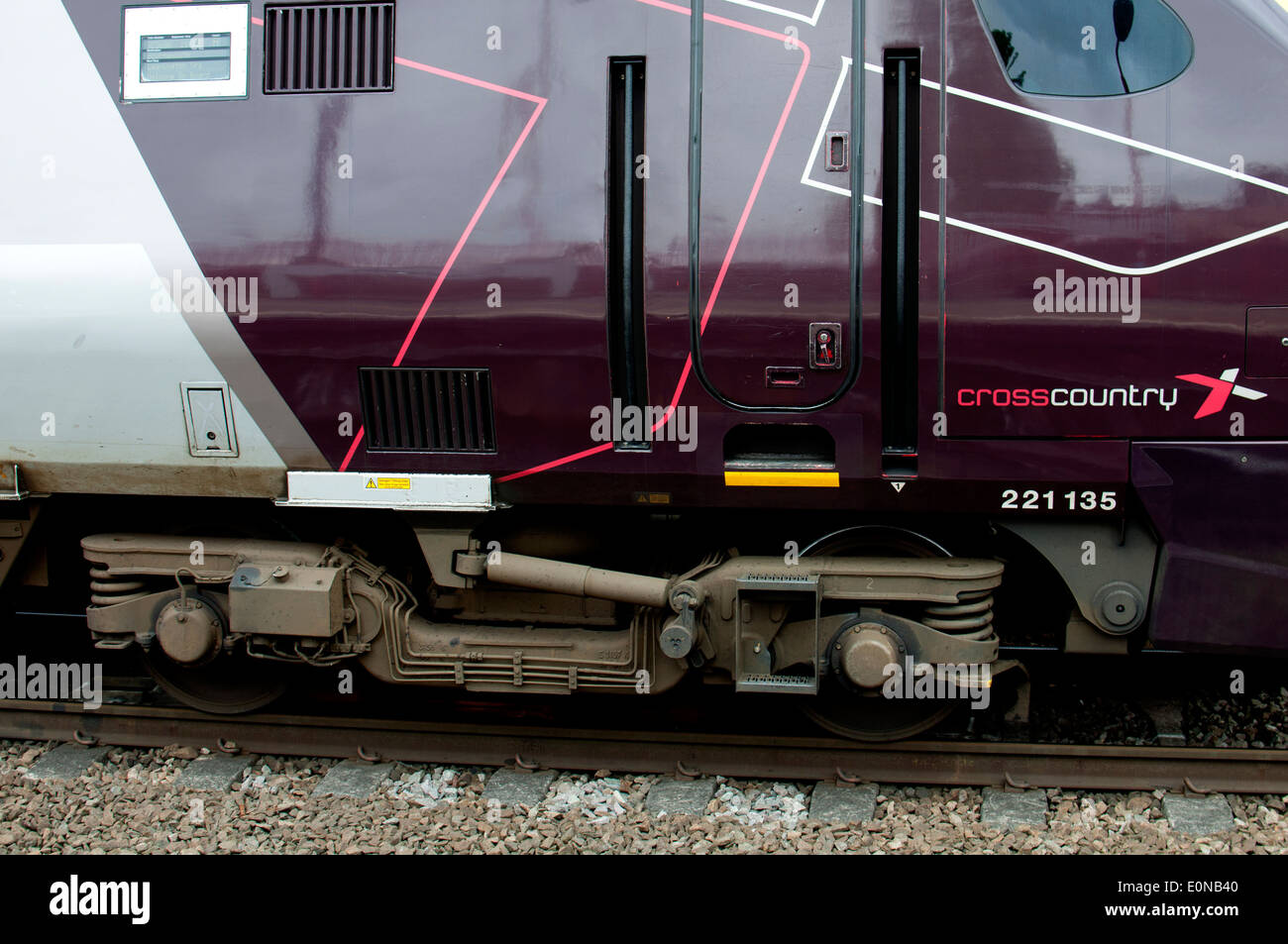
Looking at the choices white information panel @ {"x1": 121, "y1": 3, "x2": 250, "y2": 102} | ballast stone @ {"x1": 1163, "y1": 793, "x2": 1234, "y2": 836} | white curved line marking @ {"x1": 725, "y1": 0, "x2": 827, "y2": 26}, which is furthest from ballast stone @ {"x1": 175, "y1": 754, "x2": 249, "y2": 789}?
ballast stone @ {"x1": 1163, "y1": 793, "x2": 1234, "y2": 836}

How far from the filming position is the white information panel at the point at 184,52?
4.33 metres

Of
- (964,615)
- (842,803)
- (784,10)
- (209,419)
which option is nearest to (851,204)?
(784,10)

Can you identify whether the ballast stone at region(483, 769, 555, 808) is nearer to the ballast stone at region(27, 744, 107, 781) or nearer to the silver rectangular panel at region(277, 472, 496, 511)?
the silver rectangular panel at region(277, 472, 496, 511)

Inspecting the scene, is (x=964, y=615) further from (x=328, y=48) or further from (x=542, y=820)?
(x=328, y=48)

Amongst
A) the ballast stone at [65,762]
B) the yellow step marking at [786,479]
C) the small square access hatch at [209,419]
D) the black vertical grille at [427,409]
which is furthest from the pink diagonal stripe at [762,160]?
the ballast stone at [65,762]

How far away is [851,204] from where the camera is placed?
3.97m

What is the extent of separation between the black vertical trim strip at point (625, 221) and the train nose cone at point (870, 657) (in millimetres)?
1401

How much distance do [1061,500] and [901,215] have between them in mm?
1321

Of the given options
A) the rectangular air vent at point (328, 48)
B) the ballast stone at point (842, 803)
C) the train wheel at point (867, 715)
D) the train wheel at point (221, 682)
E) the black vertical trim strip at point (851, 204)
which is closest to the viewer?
the black vertical trim strip at point (851, 204)

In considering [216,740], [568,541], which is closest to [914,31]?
[568,541]

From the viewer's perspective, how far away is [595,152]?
4094 mm

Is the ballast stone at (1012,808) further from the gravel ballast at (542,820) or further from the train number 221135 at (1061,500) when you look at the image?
the train number 221135 at (1061,500)

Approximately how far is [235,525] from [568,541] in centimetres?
168

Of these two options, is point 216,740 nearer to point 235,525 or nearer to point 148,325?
point 235,525
